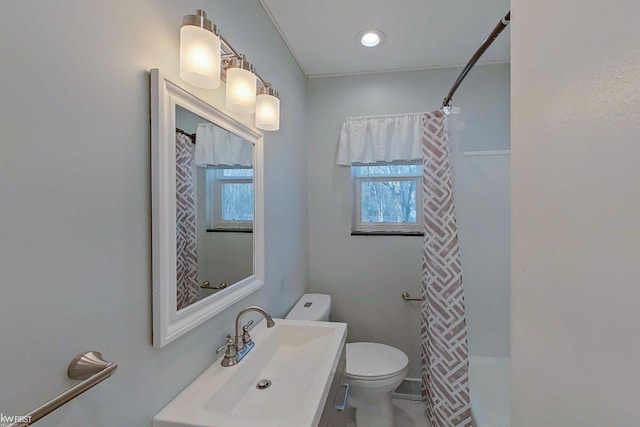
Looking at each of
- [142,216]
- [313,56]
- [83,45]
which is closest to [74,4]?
[83,45]

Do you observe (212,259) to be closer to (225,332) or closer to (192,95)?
(225,332)

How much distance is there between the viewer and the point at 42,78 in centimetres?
56

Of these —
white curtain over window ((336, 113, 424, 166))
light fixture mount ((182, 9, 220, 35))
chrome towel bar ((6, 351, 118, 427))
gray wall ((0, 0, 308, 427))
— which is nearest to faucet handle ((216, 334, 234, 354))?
gray wall ((0, 0, 308, 427))

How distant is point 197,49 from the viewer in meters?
0.88

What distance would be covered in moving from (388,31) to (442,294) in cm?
163

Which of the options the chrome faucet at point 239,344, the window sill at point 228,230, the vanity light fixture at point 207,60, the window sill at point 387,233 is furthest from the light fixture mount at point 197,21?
the window sill at point 387,233

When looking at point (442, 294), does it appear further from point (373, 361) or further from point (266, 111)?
point (266, 111)

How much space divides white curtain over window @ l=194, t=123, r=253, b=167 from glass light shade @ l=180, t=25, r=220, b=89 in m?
0.18

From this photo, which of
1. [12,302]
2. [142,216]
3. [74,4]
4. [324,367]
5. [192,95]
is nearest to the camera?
[12,302]

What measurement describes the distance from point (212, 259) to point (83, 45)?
0.74m

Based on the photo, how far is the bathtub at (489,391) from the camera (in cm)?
165

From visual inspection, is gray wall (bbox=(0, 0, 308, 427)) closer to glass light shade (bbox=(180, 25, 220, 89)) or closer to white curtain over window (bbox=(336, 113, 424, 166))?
glass light shade (bbox=(180, 25, 220, 89))

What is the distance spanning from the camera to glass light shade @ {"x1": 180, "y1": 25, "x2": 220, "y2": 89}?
2.88ft

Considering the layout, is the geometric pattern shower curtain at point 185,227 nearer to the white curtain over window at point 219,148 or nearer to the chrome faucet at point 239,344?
the white curtain over window at point 219,148
